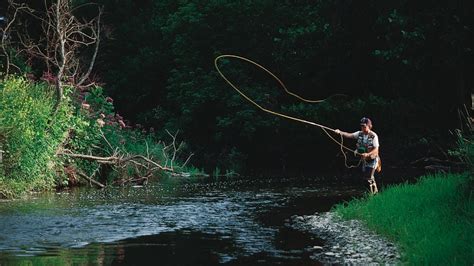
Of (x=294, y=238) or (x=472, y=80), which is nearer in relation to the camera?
(x=294, y=238)

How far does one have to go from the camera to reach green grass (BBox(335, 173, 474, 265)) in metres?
11.2

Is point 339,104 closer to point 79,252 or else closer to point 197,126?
point 197,126

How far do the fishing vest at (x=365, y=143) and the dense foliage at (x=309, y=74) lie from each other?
570 inches

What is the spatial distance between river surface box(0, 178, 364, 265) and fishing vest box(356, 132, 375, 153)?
1.45 meters

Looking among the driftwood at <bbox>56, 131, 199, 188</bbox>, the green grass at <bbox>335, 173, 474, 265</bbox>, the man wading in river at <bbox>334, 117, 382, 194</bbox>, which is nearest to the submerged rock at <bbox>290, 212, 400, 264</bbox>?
the green grass at <bbox>335, 173, 474, 265</bbox>

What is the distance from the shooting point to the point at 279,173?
110 ft

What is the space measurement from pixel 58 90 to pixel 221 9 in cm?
1854

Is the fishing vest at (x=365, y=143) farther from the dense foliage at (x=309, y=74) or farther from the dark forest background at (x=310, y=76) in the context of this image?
the dense foliage at (x=309, y=74)

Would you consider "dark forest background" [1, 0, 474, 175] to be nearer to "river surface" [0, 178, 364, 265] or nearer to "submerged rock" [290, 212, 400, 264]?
"river surface" [0, 178, 364, 265]

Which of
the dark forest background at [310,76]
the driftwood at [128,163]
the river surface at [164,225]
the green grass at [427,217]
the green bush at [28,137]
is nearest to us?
the green grass at [427,217]

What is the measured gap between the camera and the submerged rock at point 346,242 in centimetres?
1222


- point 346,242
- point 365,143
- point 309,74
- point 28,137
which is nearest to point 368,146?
point 365,143

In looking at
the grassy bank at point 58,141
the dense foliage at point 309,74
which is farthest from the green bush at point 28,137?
the dense foliage at point 309,74

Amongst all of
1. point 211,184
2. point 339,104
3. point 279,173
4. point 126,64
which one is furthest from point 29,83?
point 126,64
